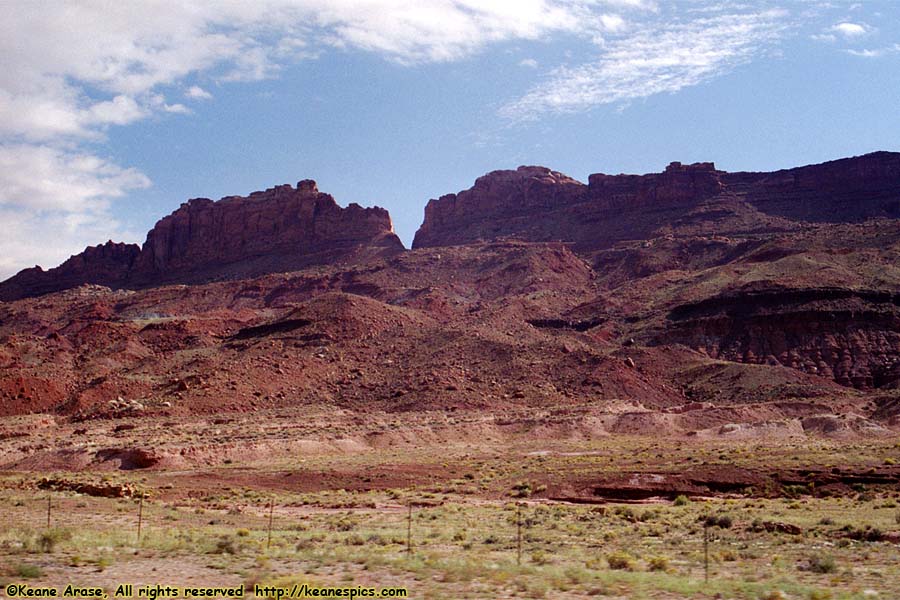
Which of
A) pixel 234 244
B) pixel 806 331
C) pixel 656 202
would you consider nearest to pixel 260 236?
pixel 234 244

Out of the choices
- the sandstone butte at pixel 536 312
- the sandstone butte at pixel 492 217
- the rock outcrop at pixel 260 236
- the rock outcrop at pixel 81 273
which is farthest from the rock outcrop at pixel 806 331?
the rock outcrop at pixel 81 273

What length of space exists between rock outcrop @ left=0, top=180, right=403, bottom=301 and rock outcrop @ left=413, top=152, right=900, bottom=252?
13.6 m

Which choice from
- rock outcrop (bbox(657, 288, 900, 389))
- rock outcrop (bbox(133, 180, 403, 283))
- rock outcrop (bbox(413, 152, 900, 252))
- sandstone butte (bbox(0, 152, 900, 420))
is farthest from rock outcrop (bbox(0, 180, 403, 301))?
rock outcrop (bbox(657, 288, 900, 389))

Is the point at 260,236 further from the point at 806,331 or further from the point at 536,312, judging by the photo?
the point at 806,331

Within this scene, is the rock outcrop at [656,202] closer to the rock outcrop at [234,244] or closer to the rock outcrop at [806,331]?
the rock outcrop at [234,244]

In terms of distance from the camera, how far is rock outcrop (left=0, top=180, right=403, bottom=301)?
142m

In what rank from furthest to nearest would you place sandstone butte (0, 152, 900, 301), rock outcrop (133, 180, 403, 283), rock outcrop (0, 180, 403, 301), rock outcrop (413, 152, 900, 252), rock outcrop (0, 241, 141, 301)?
1. rock outcrop (0, 241, 141, 301)
2. rock outcrop (0, 180, 403, 301)
3. rock outcrop (133, 180, 403, 283)
4. sandstone butte (0, 152, 900, 301)
5. rock outcrop (413, 152, 900, 252)

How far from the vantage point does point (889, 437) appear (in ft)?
153

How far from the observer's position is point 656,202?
13375cm

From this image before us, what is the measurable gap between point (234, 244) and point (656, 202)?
226 ft

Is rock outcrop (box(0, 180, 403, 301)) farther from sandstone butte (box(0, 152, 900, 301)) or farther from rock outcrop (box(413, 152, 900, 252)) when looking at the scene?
rock outcrop (box(413, 152, 900, 252))

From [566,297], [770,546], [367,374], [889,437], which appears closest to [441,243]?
[566,297]

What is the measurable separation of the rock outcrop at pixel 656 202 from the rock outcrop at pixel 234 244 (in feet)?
44.8

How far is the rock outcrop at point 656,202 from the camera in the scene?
122000 millimetres
